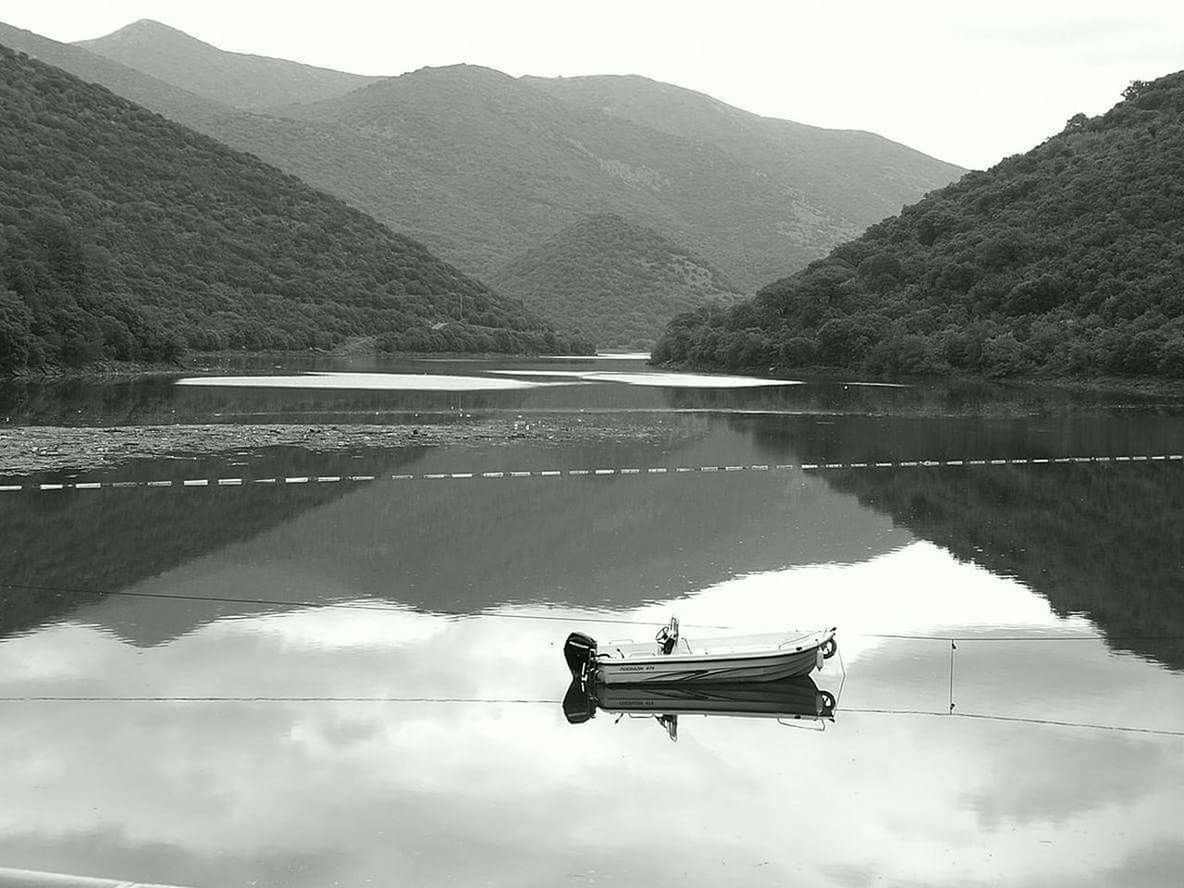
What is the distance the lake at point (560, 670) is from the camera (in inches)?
456

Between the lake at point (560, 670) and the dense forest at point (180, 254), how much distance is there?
169 ft

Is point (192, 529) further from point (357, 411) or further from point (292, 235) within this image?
point (292, 235)

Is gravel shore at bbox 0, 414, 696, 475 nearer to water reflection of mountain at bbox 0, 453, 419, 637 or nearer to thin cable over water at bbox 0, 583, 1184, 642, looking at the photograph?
water reflection of mountain at bbox 0, 453, 419, 637

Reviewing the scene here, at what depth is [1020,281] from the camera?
303 feet

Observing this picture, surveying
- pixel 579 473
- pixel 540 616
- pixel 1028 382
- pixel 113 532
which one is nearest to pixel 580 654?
pixel 540 616

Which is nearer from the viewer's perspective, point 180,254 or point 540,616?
point 540,616

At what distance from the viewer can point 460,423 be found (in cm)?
4847

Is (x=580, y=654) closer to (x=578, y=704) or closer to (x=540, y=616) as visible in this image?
(x=578, y=704)

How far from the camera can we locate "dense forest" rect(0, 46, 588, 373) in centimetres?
8475

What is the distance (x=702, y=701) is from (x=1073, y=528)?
14745 millimetres

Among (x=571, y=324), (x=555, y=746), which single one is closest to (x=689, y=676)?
(x=555, y=746)

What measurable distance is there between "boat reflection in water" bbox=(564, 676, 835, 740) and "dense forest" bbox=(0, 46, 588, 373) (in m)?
68.1

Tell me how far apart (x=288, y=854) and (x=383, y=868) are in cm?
89

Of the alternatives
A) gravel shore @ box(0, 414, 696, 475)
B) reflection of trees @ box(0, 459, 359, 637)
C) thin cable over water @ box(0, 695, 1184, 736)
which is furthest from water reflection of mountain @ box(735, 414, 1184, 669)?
reflection of trees @ box(0, 459, 359, 637)
